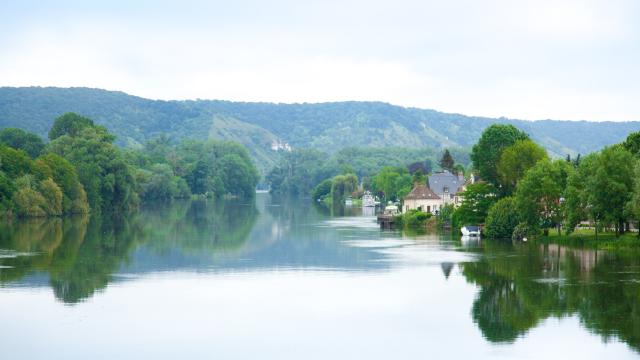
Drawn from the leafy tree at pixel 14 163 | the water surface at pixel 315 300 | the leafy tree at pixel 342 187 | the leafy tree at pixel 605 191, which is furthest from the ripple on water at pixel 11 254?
the leafy tree at pixel 342 187

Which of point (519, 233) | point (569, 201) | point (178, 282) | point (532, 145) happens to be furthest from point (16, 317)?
point (532, 145)

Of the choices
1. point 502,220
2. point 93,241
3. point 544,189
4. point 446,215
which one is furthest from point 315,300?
point 446,215

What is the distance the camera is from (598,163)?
64812 mm

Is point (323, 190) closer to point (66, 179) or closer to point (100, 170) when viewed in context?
point (100, 170)

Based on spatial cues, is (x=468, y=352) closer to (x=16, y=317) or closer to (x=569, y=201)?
(x=16, y=317)

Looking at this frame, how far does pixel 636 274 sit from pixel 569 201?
17630 mm

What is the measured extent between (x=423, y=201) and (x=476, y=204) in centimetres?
2284

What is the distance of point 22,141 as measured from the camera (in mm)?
137875

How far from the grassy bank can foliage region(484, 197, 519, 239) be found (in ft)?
11.7

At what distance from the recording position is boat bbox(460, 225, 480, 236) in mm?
79656

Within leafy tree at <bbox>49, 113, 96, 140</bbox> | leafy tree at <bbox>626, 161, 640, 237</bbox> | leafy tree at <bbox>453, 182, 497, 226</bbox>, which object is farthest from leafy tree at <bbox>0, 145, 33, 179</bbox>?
leafy tree at <bbox>626, 161, 640, 237</bbox>

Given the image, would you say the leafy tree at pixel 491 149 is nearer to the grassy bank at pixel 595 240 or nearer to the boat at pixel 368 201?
the grassy bank at pixel 595 240

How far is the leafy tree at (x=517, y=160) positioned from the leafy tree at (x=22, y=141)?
240 ft

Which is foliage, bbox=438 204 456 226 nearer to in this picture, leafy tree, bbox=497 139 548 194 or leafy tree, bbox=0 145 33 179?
leafy tree, bbox=497 139 548 194
